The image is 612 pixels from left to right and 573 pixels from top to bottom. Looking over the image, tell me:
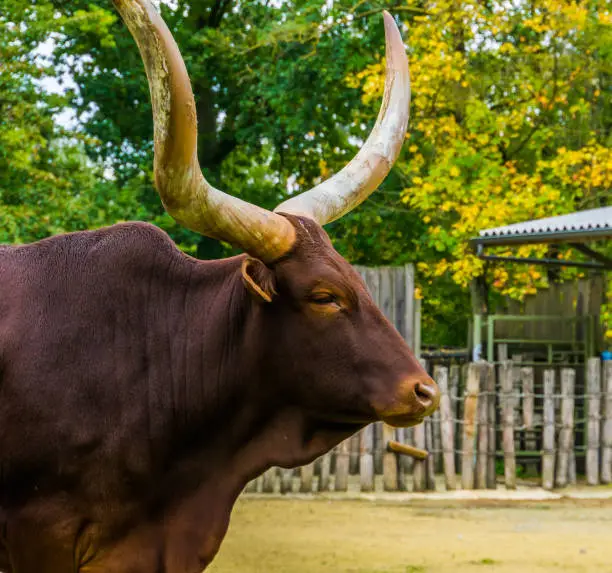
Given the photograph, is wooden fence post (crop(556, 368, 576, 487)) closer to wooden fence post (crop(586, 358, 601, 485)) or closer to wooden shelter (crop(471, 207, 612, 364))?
wooden fence post (crop(586, 358, 601, 485))

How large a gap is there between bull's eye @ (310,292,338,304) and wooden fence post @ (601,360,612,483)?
8302 millimetres

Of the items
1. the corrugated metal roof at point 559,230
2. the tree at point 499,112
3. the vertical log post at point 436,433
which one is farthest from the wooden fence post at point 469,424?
the tree at point 499,112

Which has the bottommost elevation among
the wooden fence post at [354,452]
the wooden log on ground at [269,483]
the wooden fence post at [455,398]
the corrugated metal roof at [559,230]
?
the wooden log on ground at [269,483]

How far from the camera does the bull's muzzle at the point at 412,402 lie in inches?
144

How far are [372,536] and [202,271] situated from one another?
5163 mm

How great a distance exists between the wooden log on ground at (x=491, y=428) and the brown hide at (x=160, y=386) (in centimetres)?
754

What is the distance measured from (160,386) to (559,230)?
763 cm

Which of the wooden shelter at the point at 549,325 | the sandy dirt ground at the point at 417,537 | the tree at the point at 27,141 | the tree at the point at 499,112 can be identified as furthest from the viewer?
the tree at the point at 499,112

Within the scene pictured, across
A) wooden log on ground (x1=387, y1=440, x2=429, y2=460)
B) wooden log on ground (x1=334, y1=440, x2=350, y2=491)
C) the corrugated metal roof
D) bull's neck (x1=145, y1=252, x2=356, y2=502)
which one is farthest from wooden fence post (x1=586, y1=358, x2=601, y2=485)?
bull's neck (x1=145, y1=252, x2=356, y2=502)

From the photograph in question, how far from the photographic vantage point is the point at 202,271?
13.6ft

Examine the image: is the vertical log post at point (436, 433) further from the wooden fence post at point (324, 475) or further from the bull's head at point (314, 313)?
the bull's head at point (314, 313)

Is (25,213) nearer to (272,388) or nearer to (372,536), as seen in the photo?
(372,536)

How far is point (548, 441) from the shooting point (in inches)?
449

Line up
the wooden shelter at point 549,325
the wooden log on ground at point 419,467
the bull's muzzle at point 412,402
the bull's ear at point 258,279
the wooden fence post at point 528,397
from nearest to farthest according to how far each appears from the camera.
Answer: the bull's muzzle at point 412,402
the bull's ear at point 258,279
the wooden log on ground at point 419,467
the wooden fence post at point 528,397
the wooden shelter at point 549,325
